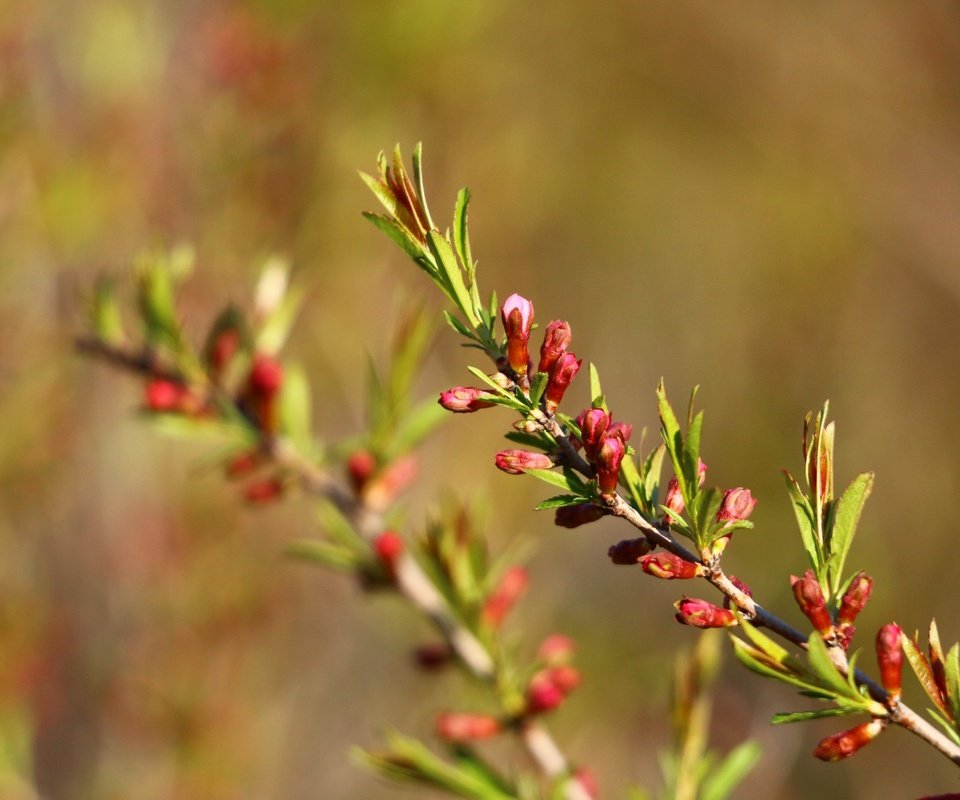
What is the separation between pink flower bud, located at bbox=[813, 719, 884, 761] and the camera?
0.42 metres

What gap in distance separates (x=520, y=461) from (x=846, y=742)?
8.0 inches

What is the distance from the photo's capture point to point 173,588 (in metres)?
1.76

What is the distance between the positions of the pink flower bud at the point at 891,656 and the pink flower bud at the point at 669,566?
0.09m

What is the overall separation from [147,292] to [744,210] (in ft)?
12.1

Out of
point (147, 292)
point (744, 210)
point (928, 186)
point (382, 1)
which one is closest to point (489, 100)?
point (382, 1)

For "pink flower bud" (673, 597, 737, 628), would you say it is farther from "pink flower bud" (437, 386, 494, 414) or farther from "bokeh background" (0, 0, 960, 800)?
"bokeh background" (0, 0, 960, 800)

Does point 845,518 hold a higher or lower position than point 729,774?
higher

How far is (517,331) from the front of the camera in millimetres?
466

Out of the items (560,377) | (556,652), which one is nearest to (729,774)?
(556,652)

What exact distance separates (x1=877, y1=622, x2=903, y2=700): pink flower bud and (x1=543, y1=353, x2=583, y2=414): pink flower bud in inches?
7.6

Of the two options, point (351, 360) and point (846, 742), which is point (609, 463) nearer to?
point (846, 742)

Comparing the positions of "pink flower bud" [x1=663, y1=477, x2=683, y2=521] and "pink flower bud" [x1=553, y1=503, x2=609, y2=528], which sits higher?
"pink flower bud" [x1=663, y1=477, x2=683, y2=521]

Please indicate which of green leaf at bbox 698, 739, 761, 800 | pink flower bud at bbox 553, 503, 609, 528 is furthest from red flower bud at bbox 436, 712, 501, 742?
pink flower bud at bbox 553, 503, 609, 528

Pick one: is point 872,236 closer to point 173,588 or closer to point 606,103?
point 606,103
